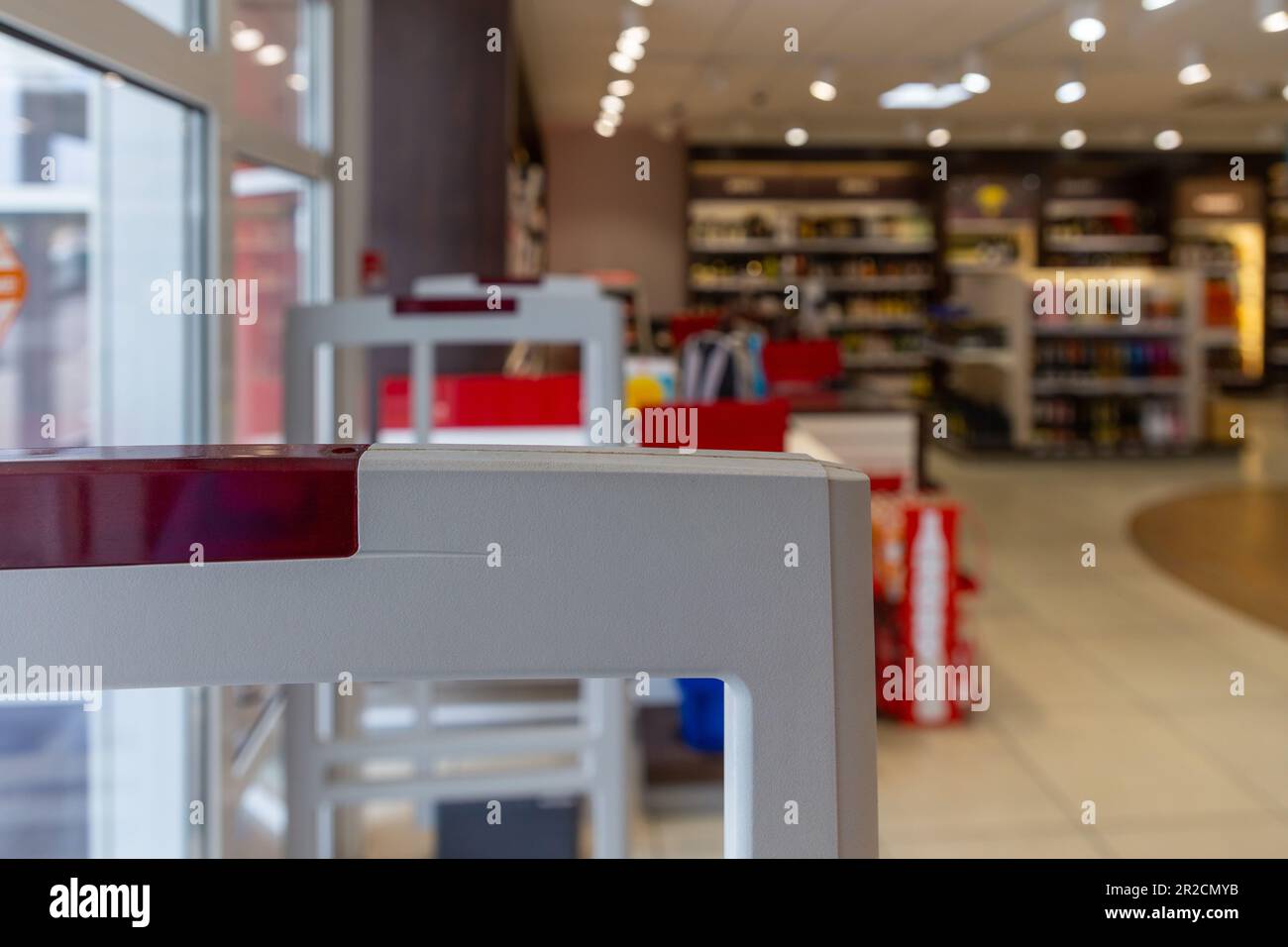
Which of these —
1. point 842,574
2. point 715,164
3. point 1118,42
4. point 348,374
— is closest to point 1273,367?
point 715,164

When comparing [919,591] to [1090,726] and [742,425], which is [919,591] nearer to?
[1090,726]

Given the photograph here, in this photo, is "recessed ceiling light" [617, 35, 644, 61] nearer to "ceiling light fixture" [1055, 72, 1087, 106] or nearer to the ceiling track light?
the ceiling track light

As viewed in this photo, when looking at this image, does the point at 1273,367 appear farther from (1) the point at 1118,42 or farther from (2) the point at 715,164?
(1) the point at 1118,42

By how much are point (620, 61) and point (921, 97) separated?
2.74m

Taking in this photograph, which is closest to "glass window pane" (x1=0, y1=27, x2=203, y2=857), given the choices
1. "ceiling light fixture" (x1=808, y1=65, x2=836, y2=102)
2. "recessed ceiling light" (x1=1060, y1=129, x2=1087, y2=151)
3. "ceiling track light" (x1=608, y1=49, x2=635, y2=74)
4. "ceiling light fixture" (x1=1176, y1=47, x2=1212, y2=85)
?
"ceiling light fixture" (x1=808, y1=65, x2=836, y2=102)

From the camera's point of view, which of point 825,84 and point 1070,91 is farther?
point 1070,91

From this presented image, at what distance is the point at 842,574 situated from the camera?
0.44m

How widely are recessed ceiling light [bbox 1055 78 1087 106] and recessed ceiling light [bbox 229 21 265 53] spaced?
7.21m

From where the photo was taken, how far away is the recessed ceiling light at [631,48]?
7125mm

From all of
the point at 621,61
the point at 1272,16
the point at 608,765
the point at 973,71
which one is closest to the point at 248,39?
the point at 608,765

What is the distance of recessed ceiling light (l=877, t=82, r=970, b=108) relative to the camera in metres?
9.04

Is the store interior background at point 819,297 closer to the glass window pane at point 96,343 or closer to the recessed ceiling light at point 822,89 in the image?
the glass window pane at point 96,343

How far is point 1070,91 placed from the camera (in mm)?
8977
